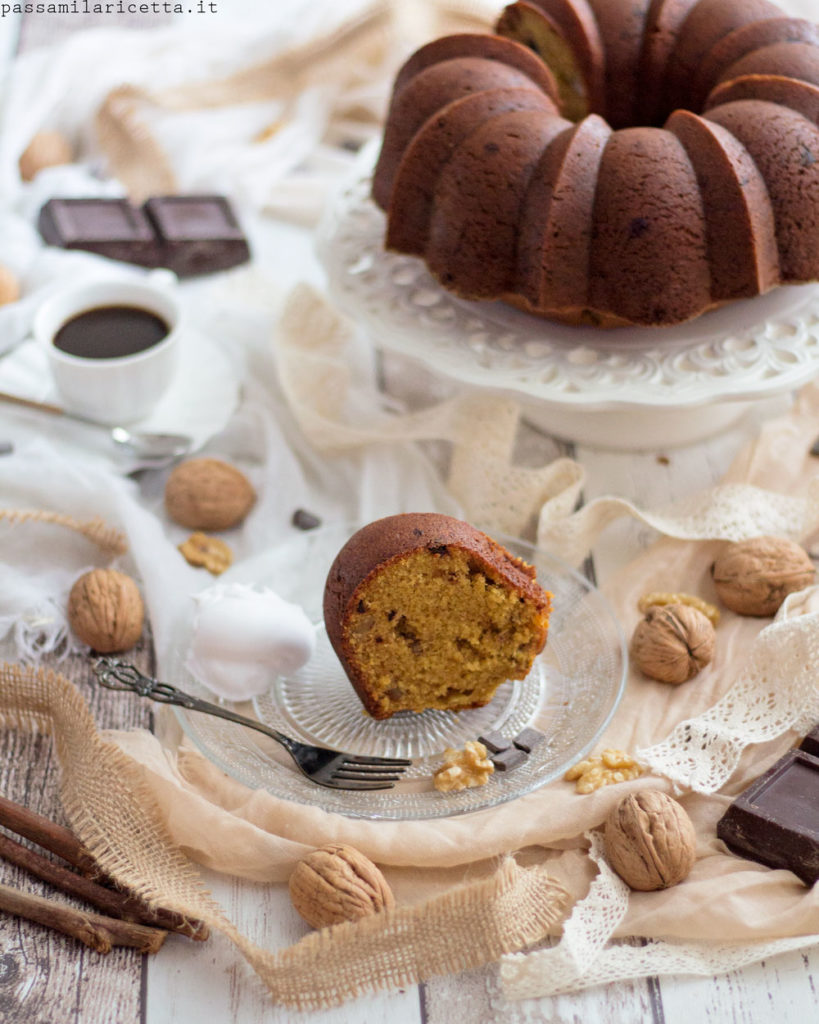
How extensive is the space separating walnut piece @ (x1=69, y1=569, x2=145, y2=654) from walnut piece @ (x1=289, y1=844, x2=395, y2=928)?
0.60 meters

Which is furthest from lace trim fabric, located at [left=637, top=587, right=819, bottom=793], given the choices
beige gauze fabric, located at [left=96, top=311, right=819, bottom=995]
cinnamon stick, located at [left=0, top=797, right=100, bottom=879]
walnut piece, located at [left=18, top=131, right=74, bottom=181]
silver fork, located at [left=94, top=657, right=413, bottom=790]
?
walnut piece, located at [left=18, top=131, right=74, bottom=181]

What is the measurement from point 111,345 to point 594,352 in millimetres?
1027

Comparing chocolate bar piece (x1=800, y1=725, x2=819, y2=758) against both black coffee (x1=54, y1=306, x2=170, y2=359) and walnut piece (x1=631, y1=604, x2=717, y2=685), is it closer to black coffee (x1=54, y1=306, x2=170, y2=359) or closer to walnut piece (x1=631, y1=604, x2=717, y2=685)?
walnut piece (x1=631, y1=604, x2=717, y2=685)

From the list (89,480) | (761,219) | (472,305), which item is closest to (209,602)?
(89,480)

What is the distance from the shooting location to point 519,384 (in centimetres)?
223

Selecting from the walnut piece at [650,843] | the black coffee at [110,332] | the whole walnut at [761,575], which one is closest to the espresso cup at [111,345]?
the black coffee at [110,332]

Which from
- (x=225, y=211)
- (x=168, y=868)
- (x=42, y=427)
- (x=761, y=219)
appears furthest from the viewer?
(x=225, y=211)

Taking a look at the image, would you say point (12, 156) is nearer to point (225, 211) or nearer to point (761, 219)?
point (225, 211)

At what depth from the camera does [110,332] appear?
8.34 feet

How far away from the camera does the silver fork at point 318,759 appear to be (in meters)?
1.76

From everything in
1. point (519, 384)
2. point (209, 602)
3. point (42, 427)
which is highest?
point (519, 384)

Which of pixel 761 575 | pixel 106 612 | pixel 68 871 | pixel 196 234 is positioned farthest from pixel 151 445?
pixel 761 575

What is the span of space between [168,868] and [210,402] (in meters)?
1.16

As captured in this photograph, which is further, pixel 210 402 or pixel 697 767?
pixel 210 402
